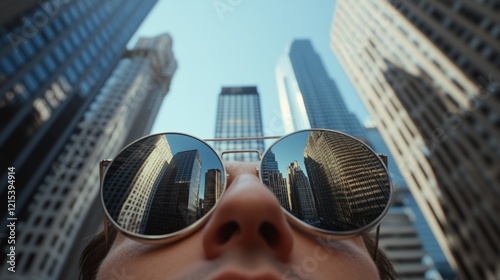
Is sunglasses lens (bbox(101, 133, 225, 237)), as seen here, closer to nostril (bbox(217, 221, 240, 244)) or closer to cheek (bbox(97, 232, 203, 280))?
cheek (bbox(97, 232, 203, 280))

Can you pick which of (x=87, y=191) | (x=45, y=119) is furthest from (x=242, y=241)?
(x=87, y=191)

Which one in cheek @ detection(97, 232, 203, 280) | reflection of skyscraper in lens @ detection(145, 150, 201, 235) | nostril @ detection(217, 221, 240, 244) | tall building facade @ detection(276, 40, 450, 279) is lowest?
cheek @ detection(97, 232, 203, 280)

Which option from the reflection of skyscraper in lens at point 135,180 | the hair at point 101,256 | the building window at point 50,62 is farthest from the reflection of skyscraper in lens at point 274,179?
the building window at point 50,62

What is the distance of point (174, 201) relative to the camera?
1.47 m

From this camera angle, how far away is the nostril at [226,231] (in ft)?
3.68

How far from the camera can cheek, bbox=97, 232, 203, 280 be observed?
4.02ft

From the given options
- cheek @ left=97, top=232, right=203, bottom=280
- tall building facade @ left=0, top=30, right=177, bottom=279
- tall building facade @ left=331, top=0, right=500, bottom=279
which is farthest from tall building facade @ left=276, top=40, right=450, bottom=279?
tall building facade @ left=0, top=30, right=177, bottom=279

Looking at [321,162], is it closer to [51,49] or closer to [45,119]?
[51,49]

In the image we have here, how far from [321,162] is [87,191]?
64297 millimetres

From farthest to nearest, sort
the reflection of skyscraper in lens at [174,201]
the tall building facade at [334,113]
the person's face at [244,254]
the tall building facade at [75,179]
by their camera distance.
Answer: the tall building facade at [75,179] → the tall building facade at [334,113] → the reflection of skyscraper in lens at [174,201] → the person's face at [244,254]

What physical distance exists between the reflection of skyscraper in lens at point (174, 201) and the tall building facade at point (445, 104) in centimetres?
3773

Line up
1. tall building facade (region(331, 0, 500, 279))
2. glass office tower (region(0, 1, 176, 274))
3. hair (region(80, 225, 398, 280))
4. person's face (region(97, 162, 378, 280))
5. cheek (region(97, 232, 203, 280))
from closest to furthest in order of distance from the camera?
person's face (region(97, 162, 378, 280))
cheek (region(97, 232, 203, 280))
hair (region(80, 225, 398, 280))
tall building facade (region(331, 0, 500, 279))
glass office tower (region(0, 1, 176, 274))

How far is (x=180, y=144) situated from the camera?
178cm

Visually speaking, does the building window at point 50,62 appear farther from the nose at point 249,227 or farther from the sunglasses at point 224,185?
the nose at point 249,227
